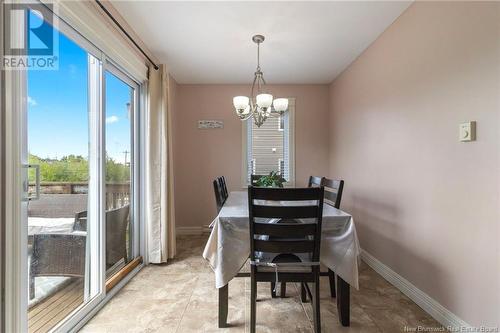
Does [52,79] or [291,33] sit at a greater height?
[291,33]

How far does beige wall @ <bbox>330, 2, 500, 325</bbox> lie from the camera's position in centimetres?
138

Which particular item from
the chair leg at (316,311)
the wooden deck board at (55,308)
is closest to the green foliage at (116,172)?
the wooden deck board at (55,308)

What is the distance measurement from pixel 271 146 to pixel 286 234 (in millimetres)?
2637

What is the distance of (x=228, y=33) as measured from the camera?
235 cm

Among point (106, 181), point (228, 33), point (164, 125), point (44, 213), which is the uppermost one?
point (228, 33)

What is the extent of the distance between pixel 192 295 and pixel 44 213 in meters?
1.31

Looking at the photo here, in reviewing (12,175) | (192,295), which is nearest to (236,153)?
(192,295)

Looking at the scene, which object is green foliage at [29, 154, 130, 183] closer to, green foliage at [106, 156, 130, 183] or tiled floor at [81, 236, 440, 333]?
green foliage at [106, 156, 130, 183]

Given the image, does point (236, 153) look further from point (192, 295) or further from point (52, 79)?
point (52, 79)

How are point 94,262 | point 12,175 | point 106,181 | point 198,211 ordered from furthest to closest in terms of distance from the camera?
point 198,211 → point 106,181 → point 94,262 → point 12,175

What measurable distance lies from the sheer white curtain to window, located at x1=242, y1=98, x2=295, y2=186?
4.69ft

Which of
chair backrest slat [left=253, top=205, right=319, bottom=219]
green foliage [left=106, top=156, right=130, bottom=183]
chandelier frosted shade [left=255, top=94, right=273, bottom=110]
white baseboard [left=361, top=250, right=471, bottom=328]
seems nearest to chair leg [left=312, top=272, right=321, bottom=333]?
chair backrest slat [left=253, top=205, right=319, bottom=219]

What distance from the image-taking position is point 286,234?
147 cm
